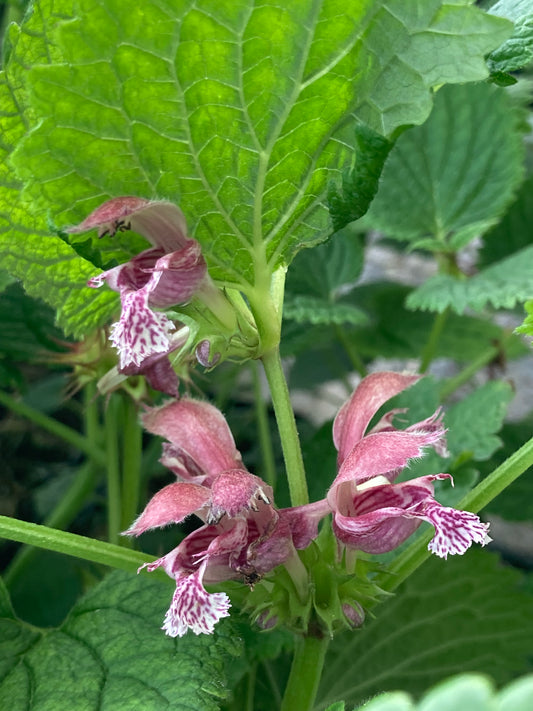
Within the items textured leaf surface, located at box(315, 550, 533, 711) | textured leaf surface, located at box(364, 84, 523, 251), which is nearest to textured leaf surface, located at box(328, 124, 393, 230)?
textured leaf surface, located at box(315, 550, 533, 711)

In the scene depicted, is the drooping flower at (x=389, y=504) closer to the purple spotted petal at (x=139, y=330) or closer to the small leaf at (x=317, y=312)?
the purple spotted petal at (x=139, y=330)

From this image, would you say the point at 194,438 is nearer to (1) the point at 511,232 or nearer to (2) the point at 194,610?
(2) the point at 194,610

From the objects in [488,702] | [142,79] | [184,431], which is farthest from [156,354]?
[488,702]

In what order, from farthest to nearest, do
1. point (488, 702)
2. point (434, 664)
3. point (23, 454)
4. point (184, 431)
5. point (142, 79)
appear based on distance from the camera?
point (23, 454) < point (434, 664) < point (184, 431) < point (142, 79) < point (488, 702)

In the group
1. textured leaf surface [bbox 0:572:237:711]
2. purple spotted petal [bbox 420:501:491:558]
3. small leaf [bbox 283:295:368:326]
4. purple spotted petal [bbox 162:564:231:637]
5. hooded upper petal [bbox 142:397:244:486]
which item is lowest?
textured leaf surface [bbox 0:572:237:711]

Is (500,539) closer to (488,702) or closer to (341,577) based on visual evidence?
(341,577)

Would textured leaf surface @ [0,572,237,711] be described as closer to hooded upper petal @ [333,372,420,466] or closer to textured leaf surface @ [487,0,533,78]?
hooded upper petal @ [333,372,420,466]
